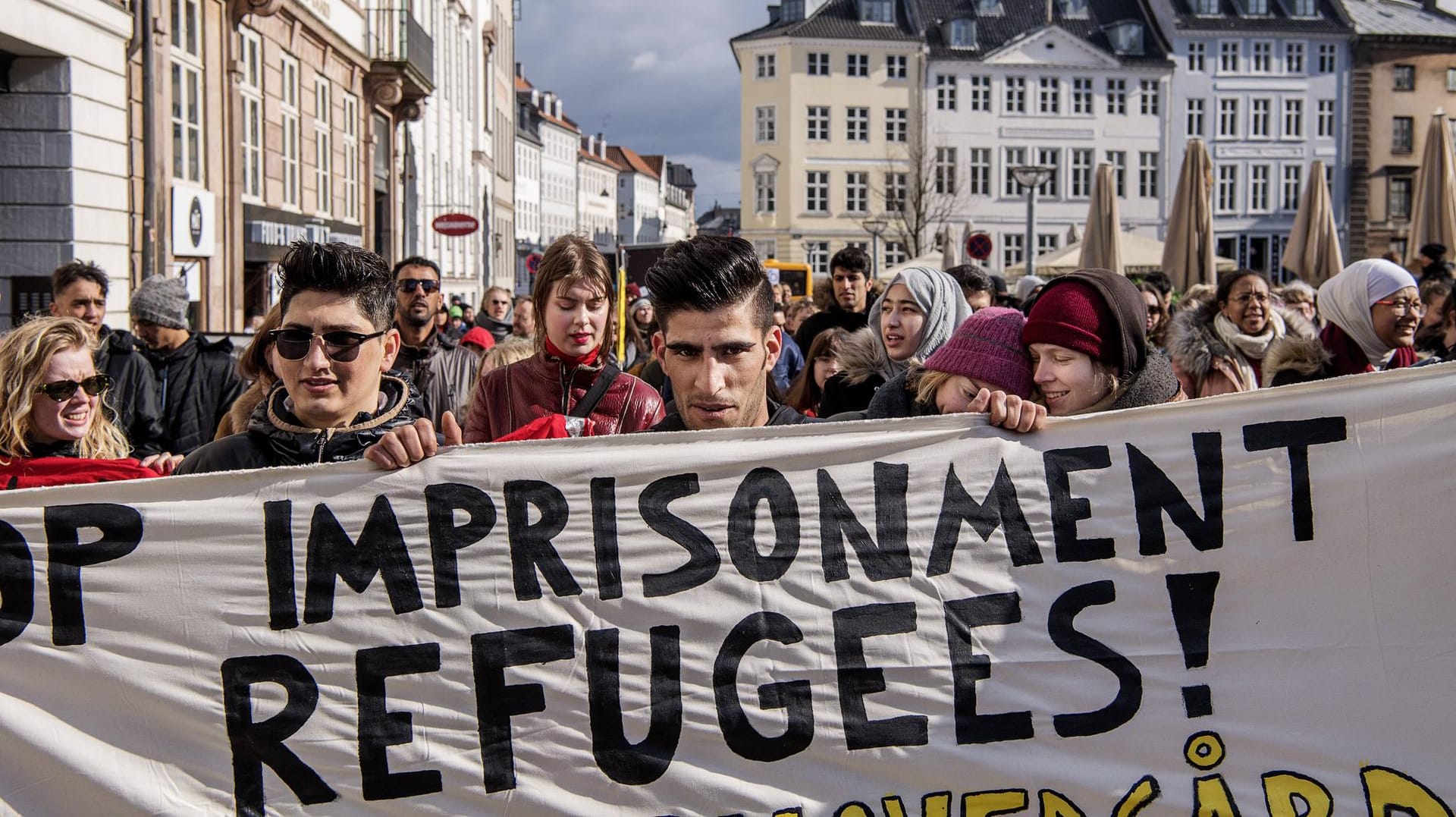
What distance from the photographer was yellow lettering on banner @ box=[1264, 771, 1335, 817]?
3.17 m

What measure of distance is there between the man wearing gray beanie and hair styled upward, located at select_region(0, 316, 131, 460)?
267 cm

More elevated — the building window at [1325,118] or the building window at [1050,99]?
the building window at [1050,99]

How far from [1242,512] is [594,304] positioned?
7.57ft

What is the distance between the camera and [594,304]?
15.8ft

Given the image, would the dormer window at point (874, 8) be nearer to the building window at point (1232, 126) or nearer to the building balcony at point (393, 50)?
the building window at point (1232, 126)

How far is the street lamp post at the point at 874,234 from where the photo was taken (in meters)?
49.5

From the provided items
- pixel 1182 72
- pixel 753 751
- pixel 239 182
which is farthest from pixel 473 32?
pixel 753 751

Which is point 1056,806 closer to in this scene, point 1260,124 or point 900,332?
point 900,332

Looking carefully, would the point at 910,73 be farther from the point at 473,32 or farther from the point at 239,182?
the point at 239,182

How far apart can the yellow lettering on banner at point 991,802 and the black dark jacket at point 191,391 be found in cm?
480

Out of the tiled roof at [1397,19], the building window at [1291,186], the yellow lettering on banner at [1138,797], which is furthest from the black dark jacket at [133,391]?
the tiled roof at [1397,19]

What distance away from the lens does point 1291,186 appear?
214ft

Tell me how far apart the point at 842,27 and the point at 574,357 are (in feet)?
209

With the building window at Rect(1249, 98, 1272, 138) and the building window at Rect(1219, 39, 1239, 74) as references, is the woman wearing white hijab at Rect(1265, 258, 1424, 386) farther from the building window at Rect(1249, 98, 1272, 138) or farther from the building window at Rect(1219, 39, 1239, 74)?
the building window at Rect(1219, 39, 1239, 74)
